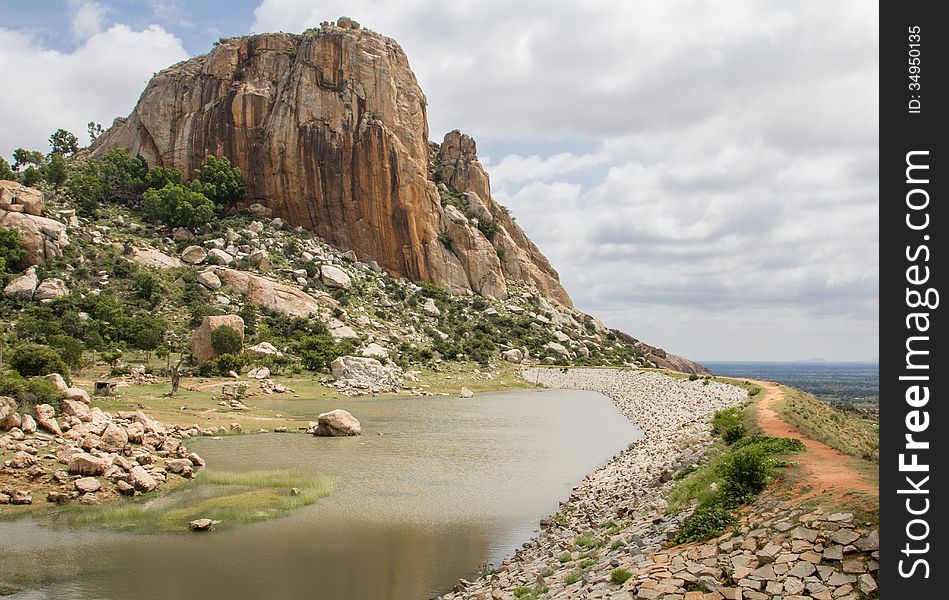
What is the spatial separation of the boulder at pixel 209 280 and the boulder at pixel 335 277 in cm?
1578

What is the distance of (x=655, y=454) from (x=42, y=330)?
53.2 metres

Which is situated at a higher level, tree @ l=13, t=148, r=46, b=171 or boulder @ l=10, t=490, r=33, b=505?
tree @ l=13, t=148, r=46, b=171

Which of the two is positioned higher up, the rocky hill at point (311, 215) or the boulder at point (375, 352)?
the rocky hill at point (311, 215)

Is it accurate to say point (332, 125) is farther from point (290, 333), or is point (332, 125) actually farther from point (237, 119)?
point (290, 333)

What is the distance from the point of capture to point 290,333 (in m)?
69.9

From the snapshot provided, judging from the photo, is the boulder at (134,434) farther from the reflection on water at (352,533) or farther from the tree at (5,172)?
the tree at (5,172)

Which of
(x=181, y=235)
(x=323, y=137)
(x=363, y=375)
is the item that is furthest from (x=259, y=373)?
(x=323, y=137)

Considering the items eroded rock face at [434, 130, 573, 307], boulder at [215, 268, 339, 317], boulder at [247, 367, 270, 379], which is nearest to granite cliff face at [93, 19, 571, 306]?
eroded rock face at [434, 130, 573, 307]

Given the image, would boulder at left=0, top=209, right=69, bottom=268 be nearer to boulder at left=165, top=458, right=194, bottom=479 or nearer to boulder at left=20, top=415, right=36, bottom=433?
boulder at left=20, top=415, right=36, bottom=433

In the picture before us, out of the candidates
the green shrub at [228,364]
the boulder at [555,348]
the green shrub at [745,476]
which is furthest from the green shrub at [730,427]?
the boulder at [555,348]

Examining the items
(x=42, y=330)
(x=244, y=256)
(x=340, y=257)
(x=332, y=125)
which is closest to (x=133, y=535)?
(x=42, y=330)

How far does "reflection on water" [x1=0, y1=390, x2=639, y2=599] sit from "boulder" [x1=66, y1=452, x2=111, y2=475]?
343 cm

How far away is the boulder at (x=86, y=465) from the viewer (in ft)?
68.4

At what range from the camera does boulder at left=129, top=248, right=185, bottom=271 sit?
241ft
